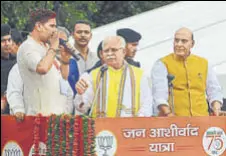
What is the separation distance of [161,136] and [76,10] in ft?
36.0

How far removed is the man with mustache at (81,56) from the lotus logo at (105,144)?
0.88 metres

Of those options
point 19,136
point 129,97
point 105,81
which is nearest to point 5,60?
point 19,136

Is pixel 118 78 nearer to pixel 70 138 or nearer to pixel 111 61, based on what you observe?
pixel 111 61

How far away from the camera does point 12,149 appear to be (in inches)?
350

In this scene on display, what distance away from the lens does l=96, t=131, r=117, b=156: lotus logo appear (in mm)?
8406

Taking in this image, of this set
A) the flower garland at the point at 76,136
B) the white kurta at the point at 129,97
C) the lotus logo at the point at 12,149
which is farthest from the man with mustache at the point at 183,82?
the lotus logo at the point at 12,149

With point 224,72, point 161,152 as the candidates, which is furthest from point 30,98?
point 224,72

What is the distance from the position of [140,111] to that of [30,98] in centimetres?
107

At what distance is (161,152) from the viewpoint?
338 inches

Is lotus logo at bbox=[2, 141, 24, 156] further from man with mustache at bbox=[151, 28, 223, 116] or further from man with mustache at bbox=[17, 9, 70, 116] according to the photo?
man with mustache at bbox=[151, 28, 223, 116]

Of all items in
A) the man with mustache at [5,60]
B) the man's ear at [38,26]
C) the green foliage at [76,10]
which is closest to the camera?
the man's ear at [38,26]

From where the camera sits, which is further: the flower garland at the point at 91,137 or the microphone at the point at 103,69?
the microphone at the point at 103,69

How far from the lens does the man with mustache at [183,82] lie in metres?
8.93

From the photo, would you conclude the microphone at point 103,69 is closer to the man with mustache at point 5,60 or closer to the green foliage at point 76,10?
the man with mustache at point 5,60
